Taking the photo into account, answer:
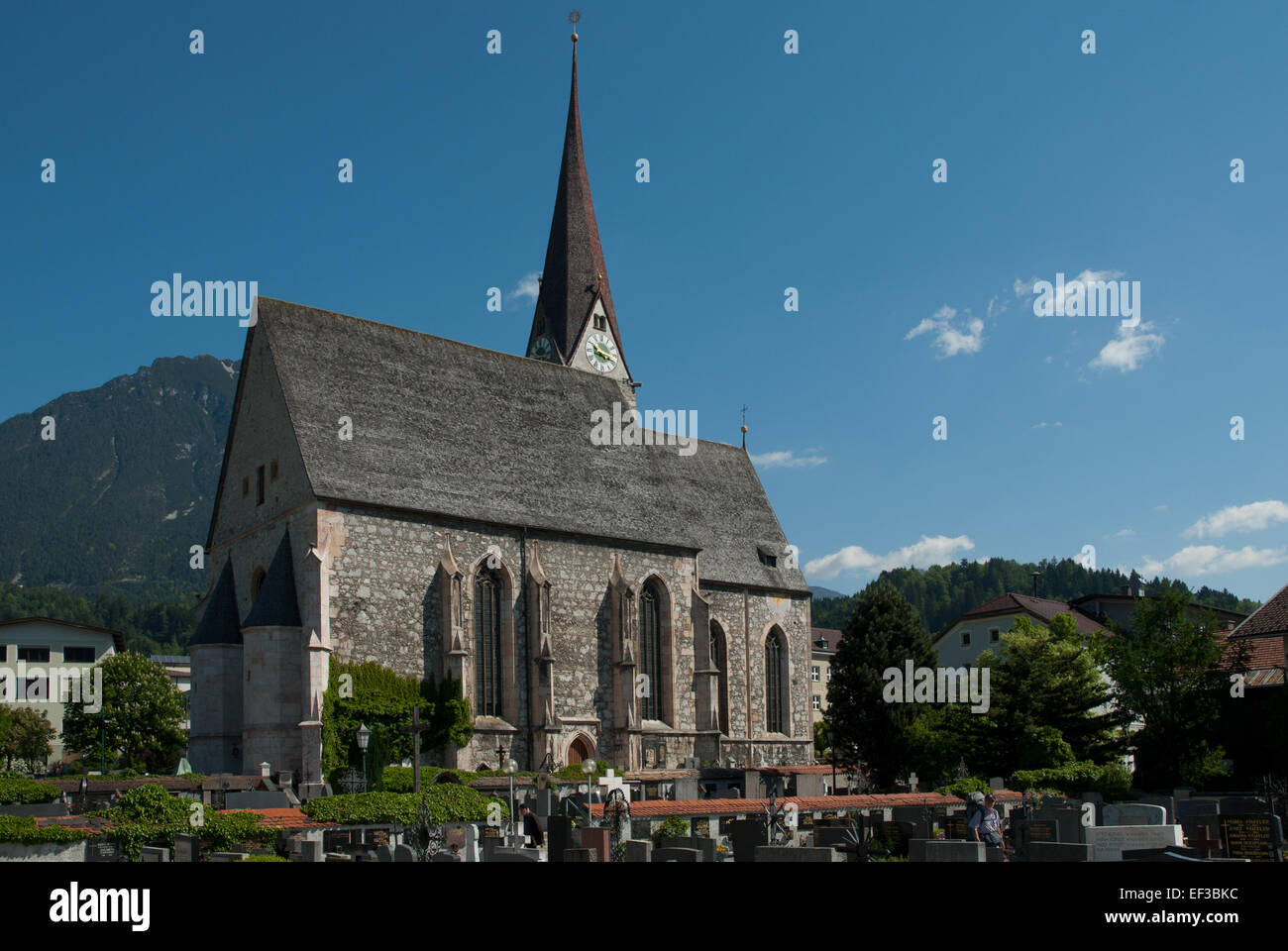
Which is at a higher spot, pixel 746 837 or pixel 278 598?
pixel 278 598

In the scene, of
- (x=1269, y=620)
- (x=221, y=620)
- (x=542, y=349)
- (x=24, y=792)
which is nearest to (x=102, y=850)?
(x=24, y=792)

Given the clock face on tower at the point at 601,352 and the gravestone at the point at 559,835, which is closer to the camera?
the gravestone at the point at 559,835

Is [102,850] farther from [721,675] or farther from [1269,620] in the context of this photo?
[1269,620]

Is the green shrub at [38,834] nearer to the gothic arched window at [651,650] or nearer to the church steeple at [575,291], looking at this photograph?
the gothic arched window at [651,650]

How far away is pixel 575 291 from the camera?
201ft

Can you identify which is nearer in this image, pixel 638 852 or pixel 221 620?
pixel 638 852

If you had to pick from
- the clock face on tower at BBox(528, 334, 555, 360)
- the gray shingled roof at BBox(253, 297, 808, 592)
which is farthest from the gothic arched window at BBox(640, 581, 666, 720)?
the clock face on tower at BBox(528, 334, 555, 360)

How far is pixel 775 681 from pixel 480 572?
50.9 feet

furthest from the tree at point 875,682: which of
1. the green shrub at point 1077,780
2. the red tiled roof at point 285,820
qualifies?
the red tiled roof at point 285,820

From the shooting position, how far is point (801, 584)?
5034 cm

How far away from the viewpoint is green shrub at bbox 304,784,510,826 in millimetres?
22344

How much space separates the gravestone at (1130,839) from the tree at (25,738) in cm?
6021

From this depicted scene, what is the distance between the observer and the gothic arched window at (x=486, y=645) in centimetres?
3816
